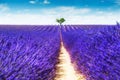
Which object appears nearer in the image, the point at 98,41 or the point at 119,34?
the point at 119,34

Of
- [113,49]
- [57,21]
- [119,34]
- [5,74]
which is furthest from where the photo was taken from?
[57,21]

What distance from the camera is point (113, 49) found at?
15.2 ft

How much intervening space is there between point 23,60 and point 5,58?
59 cm

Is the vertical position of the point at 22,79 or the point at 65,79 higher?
the point at 22,79

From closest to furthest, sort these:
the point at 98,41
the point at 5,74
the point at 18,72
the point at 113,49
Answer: the point at 5,74 → the point at 18,72 → the point at 113,49 → the point at 98,41

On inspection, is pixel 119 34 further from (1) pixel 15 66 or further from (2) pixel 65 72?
(2) pixel 65 72

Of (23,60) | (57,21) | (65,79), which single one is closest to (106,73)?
(23,60)

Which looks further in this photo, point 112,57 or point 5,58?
point 112,57

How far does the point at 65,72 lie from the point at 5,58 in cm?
571

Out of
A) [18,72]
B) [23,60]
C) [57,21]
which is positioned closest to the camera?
[18,72]

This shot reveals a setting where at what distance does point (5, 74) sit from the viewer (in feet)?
12.4

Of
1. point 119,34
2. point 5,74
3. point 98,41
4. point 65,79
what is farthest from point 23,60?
point 65,79

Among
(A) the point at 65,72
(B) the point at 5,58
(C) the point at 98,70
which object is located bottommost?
(A) the point at 65,72

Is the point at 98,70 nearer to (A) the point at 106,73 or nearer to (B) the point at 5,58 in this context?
(A) the point at 106,73
